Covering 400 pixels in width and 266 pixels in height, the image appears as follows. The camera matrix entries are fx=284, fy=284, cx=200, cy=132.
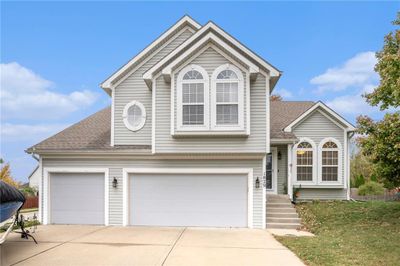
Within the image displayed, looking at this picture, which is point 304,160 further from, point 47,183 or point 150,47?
point 47,183

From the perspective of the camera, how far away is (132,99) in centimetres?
1170

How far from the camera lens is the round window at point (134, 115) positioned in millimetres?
11492

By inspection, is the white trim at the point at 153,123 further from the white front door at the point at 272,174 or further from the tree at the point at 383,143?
the tree at the point at 383,143

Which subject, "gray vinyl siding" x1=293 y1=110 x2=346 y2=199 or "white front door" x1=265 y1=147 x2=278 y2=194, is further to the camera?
"gray vinyl siding" x1=293 y1=110 x2=346 y2=199

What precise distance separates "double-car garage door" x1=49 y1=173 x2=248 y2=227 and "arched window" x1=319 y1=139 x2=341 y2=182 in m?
5.72

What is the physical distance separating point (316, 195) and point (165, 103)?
9.15 meters

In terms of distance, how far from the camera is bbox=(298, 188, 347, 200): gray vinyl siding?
14.3 meters

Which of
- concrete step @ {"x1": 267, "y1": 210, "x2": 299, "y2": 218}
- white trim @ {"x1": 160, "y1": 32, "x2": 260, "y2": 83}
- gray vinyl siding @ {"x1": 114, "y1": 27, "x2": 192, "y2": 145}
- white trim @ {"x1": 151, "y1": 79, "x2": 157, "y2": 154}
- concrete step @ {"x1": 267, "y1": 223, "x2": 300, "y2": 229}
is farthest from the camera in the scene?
gray vinyl siding @ {"x1": 114, "y1": 27, "x2": 192, "y2": 145}

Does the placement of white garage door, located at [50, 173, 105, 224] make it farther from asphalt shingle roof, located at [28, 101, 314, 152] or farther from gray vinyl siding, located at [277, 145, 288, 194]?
gray vinyl siding, located at [277, 145, 288, 194]

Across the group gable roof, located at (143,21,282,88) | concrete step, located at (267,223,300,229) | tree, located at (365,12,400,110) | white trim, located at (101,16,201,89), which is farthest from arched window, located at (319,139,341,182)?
white trim, located at (101,16,201,89)

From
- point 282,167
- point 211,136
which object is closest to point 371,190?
point 282,167

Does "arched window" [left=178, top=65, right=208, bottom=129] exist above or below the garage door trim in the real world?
above

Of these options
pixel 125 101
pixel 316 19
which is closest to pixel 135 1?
pixel 125 101

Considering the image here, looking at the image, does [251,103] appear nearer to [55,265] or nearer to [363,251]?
[363,251]
